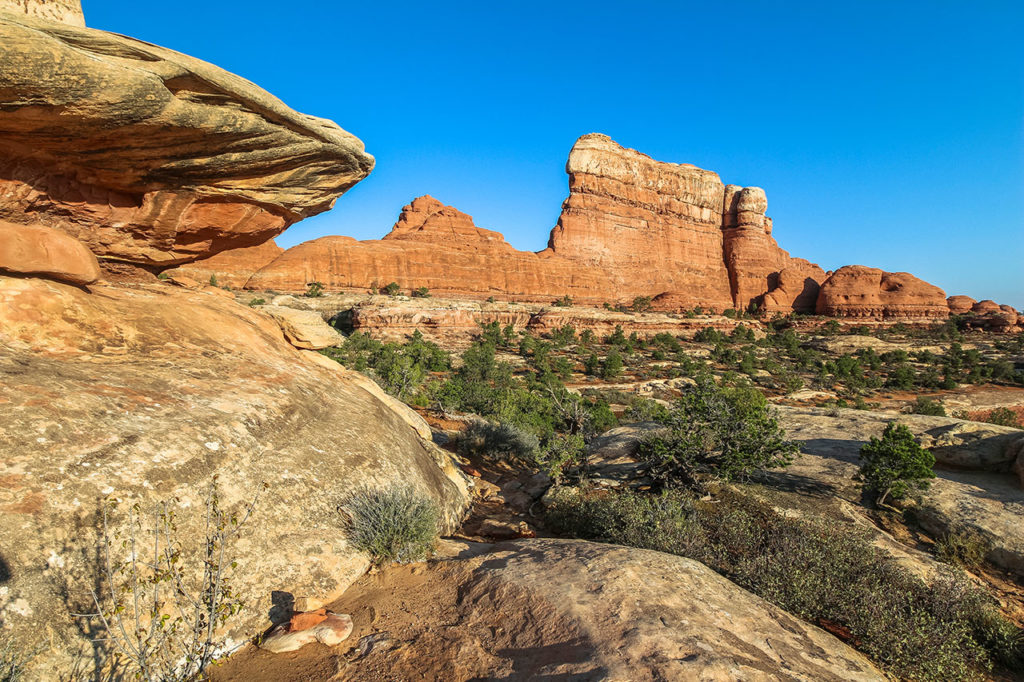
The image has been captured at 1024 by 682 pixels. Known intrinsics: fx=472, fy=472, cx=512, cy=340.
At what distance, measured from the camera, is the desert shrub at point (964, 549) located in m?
6.07

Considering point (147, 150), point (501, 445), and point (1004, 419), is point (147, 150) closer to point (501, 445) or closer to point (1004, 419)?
point (501, 445)

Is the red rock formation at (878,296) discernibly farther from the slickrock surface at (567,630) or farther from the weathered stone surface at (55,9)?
the weathered stone surface at (55,9)

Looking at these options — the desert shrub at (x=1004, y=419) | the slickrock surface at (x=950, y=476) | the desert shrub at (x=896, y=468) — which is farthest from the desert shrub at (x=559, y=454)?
the desert shrub at (x=1004, y=419)

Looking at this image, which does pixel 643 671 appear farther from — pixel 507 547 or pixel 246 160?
pixel 246 160

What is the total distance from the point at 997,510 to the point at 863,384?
26612mm

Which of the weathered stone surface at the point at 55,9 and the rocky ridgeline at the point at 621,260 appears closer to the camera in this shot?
the weathered stone surface at the point at 55,9

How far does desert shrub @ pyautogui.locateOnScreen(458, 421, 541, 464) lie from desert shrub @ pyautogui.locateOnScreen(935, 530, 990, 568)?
6.97 m

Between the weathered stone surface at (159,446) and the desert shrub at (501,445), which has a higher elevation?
the weathered stone surface at (159,446)

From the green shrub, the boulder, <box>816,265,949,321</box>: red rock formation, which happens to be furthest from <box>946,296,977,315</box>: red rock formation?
the boulder

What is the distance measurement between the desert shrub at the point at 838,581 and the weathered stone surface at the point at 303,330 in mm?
4872

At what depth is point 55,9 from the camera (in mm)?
4980

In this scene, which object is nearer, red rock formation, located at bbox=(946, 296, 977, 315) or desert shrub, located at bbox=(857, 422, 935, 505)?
desert shrub, located at bbox=(857, 422, 935, 505)

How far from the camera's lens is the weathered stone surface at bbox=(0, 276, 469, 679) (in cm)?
306

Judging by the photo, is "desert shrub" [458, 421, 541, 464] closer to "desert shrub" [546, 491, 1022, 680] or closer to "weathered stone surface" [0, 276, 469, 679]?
"weathered stone surface" [0, 276, 469, 679]
